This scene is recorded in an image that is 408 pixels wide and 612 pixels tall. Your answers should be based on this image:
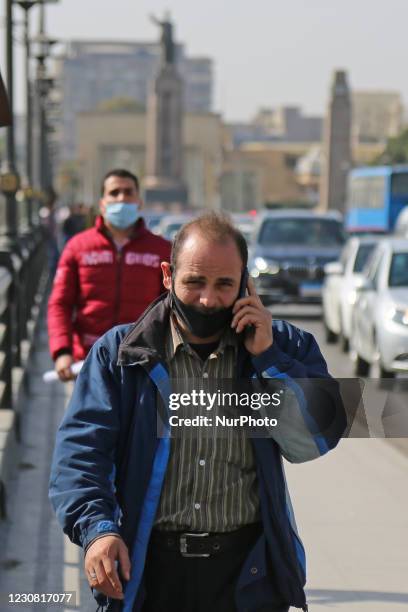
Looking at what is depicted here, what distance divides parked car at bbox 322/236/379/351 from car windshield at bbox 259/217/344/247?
156 inches

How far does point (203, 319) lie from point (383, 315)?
38.5 feet

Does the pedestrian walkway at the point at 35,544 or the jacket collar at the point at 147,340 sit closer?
the jacket collar at the point at 147,340

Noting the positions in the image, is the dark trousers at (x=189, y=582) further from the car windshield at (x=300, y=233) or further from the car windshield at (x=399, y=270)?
the car windshield at (x=300, y=233)

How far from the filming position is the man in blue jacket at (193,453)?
3867 mm

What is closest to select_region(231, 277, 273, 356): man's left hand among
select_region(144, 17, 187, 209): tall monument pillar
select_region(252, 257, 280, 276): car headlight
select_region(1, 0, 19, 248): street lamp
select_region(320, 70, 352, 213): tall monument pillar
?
select_region(1, 0, 19, 248): street lamp

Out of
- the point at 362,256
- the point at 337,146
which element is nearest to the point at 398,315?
the point at 362,256

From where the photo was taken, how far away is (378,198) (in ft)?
175

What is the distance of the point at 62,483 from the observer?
3863mm

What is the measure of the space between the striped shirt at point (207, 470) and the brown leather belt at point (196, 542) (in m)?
0.02

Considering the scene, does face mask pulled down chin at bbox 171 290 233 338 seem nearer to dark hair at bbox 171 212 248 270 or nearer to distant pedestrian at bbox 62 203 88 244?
dark hair at bbox 171 212 248 270

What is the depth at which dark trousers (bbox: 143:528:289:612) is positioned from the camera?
3.94 m

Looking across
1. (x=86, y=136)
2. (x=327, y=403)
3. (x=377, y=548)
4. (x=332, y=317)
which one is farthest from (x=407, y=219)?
(x=86, y=136)

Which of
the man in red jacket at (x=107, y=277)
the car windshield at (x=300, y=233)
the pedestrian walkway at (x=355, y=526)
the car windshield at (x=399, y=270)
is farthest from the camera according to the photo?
the car windshield at (x=300, y=233)

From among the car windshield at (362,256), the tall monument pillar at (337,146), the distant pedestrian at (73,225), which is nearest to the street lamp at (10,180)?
the car windshield at (362,256)
